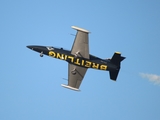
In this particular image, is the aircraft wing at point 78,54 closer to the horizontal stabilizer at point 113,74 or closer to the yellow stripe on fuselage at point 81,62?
the yellow stripe on fuselage at point 81,62

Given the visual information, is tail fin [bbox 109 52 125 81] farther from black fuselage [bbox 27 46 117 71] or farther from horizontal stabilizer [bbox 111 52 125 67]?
black fuselage [bbox 27 46 117 71]

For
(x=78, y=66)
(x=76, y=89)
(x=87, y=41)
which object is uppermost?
(x=87, y=41)

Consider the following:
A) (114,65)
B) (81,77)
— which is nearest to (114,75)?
(114,65)

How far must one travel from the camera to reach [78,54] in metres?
53.6

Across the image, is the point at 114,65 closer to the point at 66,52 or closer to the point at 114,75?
the point at 114,75

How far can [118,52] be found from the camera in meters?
52.9

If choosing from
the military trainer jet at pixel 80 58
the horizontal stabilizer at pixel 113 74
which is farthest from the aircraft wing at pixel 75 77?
the horizontal stabilizer at pixel 113 74

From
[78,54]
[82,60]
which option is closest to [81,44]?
[78,54]

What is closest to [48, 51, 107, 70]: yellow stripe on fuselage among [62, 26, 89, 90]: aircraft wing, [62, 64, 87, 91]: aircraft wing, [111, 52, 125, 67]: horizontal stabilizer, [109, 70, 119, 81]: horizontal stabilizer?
[62, 26, 89, 90]: aircraft wing

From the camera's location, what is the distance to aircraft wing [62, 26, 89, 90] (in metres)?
52.2

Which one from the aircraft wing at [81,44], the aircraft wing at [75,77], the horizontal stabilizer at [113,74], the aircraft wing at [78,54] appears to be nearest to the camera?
the aircraft wing at [81,44]

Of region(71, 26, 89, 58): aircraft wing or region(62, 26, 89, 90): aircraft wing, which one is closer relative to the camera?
region(71, 26, 89, 58): aircraft wing

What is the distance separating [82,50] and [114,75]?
18.8 feet

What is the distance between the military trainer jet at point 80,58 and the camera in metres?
52.8
